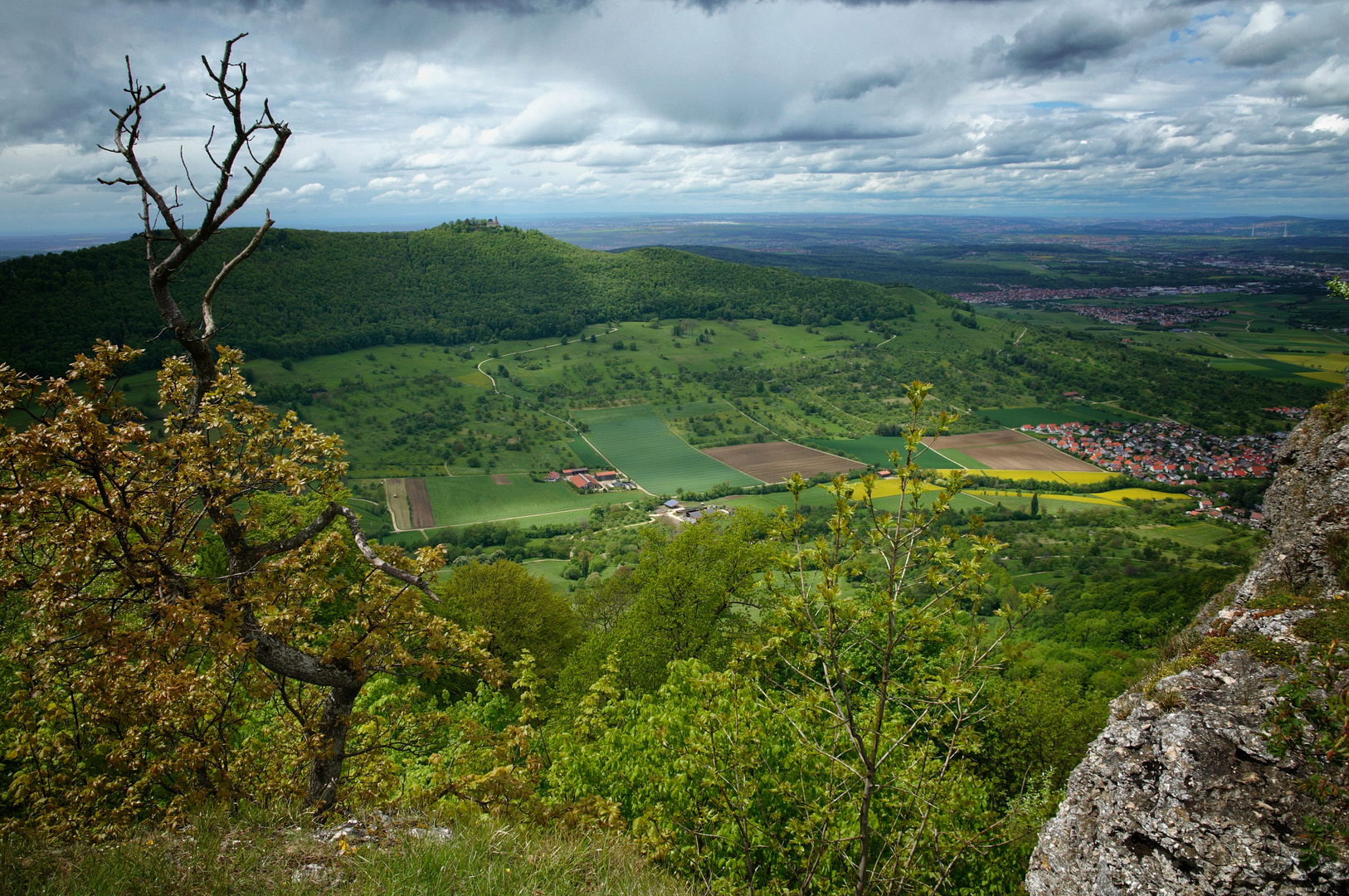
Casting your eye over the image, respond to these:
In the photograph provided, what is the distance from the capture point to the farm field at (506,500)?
265ft

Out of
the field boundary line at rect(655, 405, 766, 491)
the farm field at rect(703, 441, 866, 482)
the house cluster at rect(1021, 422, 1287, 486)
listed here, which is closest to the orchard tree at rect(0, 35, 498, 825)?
the farm field at rect(703, 441, 866, 482)

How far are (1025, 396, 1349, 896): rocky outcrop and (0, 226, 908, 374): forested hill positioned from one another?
10087 cm

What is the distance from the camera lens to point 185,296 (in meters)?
105

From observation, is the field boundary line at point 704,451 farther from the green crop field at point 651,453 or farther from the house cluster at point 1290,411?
the house cluster at point 1290,411

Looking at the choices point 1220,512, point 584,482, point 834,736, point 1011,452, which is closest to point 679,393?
point 584,482

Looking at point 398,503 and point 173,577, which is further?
point 398,503

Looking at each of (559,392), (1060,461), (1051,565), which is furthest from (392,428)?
(1060,461)

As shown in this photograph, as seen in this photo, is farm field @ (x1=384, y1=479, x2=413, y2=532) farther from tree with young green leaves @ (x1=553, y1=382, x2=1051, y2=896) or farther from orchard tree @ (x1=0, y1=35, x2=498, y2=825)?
orchard tree @ (x1=0, y1=35, x2=498, y2=825)

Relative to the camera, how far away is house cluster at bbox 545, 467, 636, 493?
9094 cm

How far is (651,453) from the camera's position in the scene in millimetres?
105125

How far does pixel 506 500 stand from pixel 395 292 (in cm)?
9548

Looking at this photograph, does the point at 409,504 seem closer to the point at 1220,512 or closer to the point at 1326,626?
the point at 1326,626

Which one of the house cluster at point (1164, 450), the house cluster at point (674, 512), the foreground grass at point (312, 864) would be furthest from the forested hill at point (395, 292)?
the foreground grass at point (312, 864)

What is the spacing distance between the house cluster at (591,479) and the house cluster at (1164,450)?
221ft
